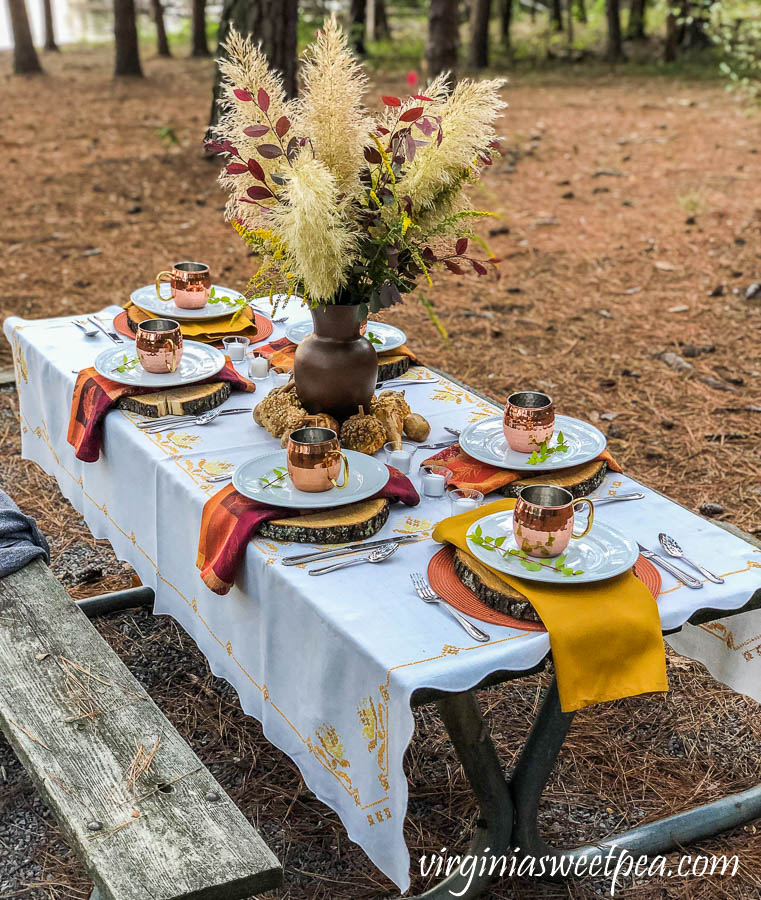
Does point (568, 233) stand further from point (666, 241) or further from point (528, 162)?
point (528, 162)

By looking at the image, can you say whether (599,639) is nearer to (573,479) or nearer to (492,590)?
(492,590)

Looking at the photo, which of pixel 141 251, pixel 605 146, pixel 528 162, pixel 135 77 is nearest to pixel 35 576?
pixel 141 251

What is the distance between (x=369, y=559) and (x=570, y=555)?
406 mm

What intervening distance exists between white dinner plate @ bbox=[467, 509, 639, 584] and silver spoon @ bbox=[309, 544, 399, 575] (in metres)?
0.17

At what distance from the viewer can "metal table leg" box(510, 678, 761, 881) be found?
2.23 metres

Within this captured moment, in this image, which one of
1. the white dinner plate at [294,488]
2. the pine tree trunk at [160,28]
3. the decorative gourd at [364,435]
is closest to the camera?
the white dinner plate at [294,488]

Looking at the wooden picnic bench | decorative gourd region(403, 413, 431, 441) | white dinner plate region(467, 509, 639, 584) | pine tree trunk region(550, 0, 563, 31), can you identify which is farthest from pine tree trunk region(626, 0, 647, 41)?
the wooden picnic bench

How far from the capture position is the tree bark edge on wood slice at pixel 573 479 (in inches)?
92.0

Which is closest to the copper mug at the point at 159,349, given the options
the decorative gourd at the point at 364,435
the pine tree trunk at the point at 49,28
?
the decorative gourd at the point at 364,435

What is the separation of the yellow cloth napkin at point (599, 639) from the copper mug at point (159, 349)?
136 centimetres

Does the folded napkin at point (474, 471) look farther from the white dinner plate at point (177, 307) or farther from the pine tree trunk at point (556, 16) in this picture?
the pine tree trunk at point (556, 16)

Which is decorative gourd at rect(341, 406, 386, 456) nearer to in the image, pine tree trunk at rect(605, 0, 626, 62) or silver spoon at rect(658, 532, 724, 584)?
silver spoon at rect(658, 532, 724, 584)

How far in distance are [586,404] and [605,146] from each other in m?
6.50

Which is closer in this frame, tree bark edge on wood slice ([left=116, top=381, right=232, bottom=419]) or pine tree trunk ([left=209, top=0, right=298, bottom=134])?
tree bark edge on wood slice ([left=116, top=381, right=232, bottom=419])
